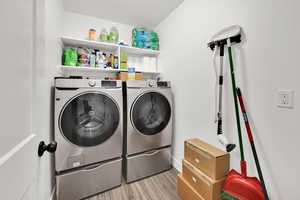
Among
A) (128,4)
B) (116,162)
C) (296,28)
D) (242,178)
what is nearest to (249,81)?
(296,28)

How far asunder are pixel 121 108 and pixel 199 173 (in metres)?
1.07

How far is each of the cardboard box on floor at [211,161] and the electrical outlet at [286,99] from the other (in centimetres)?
59

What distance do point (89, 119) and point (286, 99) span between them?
1709 millimetres

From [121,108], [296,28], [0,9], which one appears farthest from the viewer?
[121,108]

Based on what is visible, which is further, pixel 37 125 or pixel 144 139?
pixel 144 139

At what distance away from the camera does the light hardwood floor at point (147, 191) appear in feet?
4.86

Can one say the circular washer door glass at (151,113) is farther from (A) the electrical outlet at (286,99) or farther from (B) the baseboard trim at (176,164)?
(A) the electrical outlet at (286,99)

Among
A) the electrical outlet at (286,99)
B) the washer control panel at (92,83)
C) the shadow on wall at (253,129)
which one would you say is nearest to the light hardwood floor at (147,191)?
the shadow on wall at (253,129)

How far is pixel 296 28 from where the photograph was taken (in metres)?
0.86

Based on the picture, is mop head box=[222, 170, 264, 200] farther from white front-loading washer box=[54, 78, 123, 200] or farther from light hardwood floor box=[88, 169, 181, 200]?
white front-loading washer box=[54, 78, 123, 200]

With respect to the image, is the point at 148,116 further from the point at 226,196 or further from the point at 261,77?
the point at 261,77

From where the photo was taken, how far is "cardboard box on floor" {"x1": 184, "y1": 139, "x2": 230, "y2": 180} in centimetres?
115

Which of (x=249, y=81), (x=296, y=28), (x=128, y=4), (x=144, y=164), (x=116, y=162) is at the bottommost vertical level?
(x=144, y=164)

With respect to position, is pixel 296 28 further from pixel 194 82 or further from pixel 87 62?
pixel 87 62
